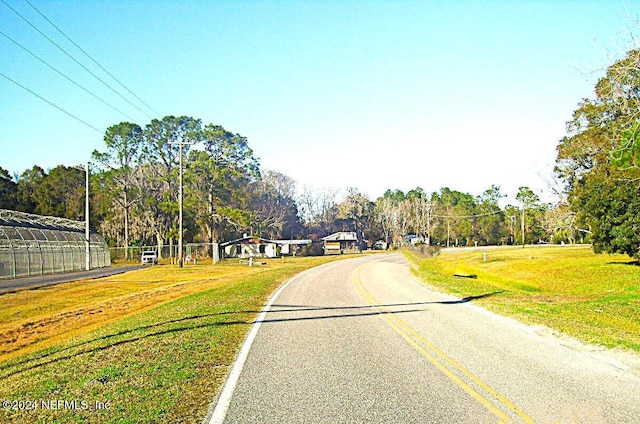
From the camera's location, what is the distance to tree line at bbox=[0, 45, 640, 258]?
27.9 m

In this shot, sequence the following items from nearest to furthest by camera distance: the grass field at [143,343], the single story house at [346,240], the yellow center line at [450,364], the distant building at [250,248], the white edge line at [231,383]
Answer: the white edge line at [231,383] → the yellow center line at [450,364] → the grass field at [143,343] → the distant building at [250,248] → the single story house at [346,240]

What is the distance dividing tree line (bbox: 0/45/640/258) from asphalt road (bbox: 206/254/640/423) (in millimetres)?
7950

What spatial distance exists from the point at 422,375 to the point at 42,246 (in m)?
40.0

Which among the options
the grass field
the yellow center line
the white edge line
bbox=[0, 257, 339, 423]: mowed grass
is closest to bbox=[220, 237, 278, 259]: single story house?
the grass field

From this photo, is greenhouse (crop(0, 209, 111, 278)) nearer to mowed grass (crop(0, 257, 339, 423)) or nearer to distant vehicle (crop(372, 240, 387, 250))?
mowed grass (crop(0, 257, 339, 423))

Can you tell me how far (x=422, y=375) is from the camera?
8164 millimetres

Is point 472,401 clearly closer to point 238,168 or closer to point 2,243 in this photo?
point 2,243

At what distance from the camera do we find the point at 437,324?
1338 centimetres

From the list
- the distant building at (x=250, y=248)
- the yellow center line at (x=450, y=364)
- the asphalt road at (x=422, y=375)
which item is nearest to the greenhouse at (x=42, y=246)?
the asphalt road at (x=422, y=375)

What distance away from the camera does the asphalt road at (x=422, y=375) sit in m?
6.39

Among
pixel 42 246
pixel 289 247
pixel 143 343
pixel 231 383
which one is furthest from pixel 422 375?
pixel 289 247

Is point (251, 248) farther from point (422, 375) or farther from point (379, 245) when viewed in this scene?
point (422, 375)

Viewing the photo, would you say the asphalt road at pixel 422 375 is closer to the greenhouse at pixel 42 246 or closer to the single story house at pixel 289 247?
the greenhouse at pixel 42 246

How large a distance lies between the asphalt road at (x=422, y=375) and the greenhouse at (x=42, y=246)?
96.0 feet
